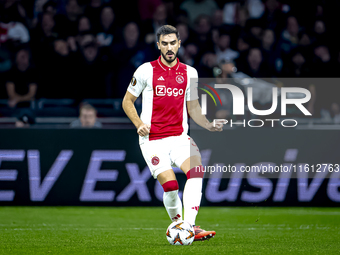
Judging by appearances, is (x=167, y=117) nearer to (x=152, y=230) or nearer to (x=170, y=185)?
(x=170, y=185)

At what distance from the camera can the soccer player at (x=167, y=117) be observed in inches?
231

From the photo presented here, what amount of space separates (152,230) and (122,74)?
163 inches

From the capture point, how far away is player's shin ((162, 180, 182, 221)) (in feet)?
19.0

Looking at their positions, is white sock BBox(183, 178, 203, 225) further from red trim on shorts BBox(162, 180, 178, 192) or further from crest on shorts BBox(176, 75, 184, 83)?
crest on shorts BBox(176, 75, 184, 83)

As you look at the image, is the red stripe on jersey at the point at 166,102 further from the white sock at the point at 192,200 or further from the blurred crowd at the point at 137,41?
the blurred crowd at the point at 137,41

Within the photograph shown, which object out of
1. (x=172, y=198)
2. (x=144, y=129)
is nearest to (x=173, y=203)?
(x=172, y=198)

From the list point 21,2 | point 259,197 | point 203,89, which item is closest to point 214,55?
point 203,89

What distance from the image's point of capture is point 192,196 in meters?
5.70

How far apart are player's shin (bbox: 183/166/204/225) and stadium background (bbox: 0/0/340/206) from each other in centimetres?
390

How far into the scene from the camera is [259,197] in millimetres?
9641

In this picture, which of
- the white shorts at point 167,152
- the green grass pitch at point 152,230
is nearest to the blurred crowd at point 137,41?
the green grass pitch at point 152,230

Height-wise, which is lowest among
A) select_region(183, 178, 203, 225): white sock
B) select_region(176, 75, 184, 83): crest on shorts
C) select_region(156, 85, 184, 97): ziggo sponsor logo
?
select_region(183, 178, 203, 225): white sock

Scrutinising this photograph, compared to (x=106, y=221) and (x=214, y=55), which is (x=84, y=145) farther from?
(x=214, y=55)

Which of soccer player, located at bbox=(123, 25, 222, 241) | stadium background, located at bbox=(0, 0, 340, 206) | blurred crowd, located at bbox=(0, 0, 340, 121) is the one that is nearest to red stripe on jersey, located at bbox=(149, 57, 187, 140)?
soccer player, located at bbox=(123, 25, 222, 241)
